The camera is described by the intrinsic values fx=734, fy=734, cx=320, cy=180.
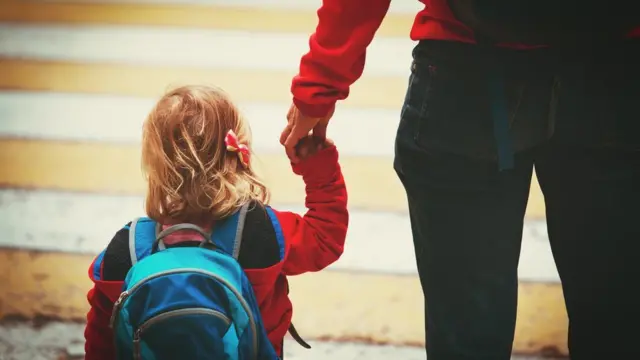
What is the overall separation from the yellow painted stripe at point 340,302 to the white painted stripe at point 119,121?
786mm

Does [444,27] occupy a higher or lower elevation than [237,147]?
higher

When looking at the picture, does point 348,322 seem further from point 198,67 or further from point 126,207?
point 198,67

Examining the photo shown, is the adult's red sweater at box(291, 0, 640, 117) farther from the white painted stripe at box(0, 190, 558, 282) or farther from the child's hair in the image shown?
the white painted stripe at box(0, 190, 558, 282)

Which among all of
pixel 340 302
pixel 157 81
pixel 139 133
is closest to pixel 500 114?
pixel 340 302

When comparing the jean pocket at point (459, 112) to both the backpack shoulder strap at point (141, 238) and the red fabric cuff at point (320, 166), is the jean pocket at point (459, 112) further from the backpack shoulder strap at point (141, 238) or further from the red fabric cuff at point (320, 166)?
Answer: the backpack shoulder strap at point (141, 238)

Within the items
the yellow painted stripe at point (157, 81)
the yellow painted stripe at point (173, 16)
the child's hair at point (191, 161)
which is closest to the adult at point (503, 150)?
the child's hair at point (191, 161)

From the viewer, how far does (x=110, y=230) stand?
8.41 ft

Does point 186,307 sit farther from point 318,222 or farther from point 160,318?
point 318,222

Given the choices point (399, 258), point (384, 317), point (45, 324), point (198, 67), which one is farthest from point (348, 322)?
point (198, 67)

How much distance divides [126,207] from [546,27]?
201 cm

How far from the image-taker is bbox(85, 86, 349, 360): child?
4.45ft

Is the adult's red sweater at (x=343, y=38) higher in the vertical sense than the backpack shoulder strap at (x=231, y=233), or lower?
higher

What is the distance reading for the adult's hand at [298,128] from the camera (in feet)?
4.10

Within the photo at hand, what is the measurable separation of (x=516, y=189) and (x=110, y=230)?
1764 mm
